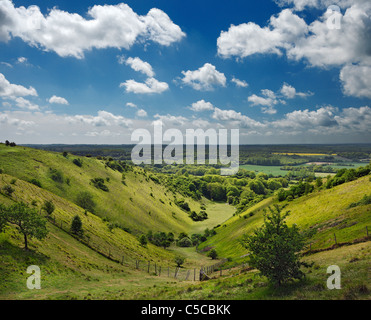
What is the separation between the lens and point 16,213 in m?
33.7

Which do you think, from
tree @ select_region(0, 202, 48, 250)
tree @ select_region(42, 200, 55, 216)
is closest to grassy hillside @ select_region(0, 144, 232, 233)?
tree @ select_region(42, 200, 55, 216)

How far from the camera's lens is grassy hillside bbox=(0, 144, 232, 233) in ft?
261

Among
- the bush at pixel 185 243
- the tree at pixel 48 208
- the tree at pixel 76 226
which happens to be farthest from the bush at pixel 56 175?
the bush at pixel 185 243

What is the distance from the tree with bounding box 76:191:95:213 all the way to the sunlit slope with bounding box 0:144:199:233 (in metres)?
1.79

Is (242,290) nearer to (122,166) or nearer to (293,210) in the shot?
(293,210)

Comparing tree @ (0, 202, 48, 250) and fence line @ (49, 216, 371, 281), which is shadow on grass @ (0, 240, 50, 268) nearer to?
tree @ (0, 202, 48, 250)

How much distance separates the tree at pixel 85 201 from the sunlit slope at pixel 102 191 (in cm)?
179

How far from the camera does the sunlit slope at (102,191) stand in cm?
7956

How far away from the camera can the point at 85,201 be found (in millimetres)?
81938

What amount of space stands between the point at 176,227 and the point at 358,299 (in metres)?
102

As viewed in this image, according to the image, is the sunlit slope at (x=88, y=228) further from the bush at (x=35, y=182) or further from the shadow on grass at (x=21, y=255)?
the shadow on grass at (x=21, y=255)

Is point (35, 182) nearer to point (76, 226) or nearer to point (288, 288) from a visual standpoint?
point (76, 226)

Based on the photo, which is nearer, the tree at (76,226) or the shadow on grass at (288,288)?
the shadow on grass at (288,288)
